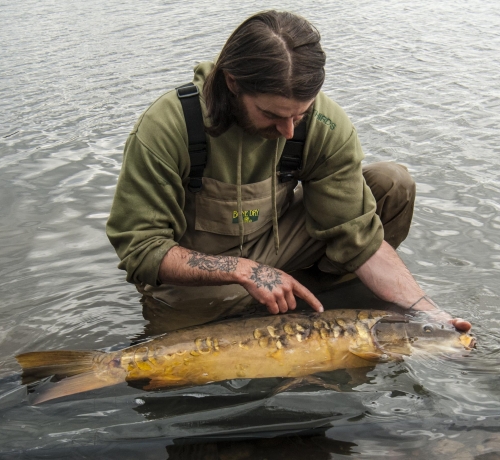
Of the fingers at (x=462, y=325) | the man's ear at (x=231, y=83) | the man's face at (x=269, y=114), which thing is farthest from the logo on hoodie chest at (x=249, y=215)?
the fingers at (x=462, y=325)

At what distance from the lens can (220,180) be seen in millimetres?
4012

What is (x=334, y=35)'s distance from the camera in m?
12.6

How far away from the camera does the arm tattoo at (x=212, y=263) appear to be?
369 centimetres

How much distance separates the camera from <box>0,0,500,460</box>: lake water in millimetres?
3209

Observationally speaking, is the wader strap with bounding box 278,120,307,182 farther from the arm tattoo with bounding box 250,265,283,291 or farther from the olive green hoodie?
the arm tattoo with bounding box 250,265,283,291

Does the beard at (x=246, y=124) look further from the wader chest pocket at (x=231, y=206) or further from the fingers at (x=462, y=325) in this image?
the fingers at (x=462, y=325)

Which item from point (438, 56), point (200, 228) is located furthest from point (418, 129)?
point (200, 228)

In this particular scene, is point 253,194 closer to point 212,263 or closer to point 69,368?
point 212,263

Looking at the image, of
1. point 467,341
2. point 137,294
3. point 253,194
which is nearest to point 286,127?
point 253,194

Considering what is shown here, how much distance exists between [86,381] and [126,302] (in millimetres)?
1266

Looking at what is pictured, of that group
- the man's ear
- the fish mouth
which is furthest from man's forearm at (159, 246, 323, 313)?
the man's ear

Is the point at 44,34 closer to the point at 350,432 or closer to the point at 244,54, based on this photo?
the point at 244,54

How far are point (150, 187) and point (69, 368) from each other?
106 cm

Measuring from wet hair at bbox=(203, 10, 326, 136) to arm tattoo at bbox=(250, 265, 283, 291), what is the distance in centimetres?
91
